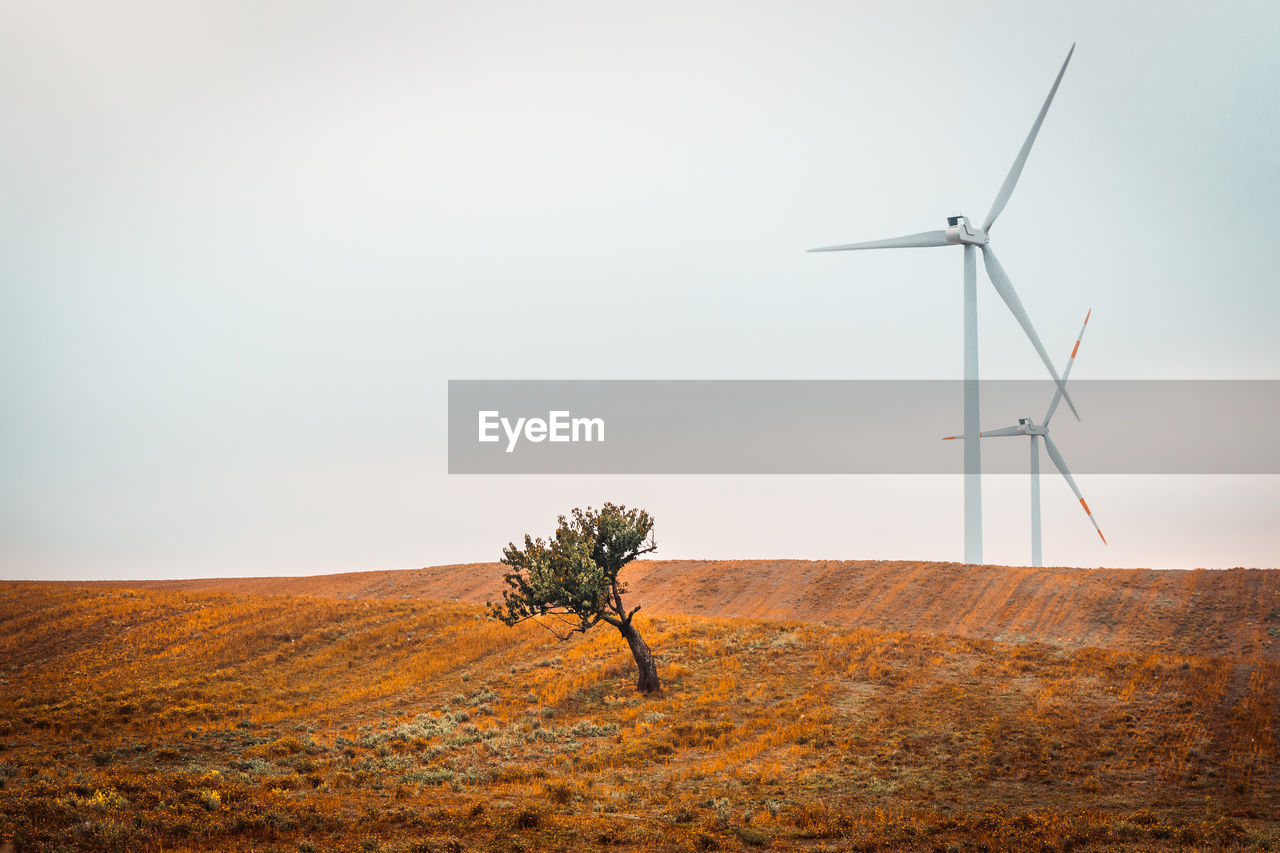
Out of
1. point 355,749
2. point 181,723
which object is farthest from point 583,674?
point 181,723

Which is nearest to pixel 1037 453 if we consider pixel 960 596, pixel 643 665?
pixel 960 596

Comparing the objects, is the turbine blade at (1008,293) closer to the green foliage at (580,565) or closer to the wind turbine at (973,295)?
the wind turbine at (973,295)

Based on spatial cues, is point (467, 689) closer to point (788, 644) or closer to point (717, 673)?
point (717, 673)

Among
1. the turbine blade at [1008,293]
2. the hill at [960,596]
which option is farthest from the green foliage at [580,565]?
the turbine blade at [1008,293]

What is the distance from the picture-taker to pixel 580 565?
1766 inches

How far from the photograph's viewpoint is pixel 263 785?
2942 cm

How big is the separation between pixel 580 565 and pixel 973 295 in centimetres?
3797

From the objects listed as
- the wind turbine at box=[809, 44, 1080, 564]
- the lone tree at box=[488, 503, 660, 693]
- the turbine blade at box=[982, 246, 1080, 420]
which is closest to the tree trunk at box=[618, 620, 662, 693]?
the lone tree at box=[488, 503, 660, 693]

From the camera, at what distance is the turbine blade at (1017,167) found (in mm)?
60269

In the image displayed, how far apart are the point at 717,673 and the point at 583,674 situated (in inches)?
307

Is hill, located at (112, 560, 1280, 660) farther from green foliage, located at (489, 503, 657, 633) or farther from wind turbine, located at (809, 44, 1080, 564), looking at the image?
green foliage, located at (489, 503, 657, 633)

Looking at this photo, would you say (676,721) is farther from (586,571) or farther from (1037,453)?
(1037,453)

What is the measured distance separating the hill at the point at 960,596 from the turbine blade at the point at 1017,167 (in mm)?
28238

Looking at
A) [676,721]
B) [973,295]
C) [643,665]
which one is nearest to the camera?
[676,721]
